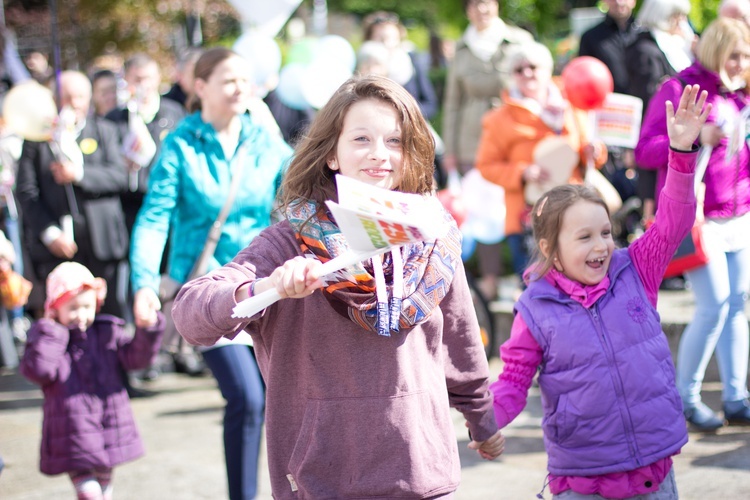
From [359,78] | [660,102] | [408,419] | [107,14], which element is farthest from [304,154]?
[107,14]

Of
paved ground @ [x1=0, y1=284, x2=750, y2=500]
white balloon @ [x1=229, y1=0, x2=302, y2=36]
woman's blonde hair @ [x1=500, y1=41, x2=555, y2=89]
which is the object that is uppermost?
white balloon @ [x1=229, y1=0, x2=302, y2=36]

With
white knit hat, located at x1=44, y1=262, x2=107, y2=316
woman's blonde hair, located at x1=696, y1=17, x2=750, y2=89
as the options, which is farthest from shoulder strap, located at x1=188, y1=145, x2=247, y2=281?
woman's blonde hair, located at x1=696, y1=17, x2=750, y2=89

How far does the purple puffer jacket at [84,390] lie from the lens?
4.44 m

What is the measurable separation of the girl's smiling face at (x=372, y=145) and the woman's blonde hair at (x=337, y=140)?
2 cm

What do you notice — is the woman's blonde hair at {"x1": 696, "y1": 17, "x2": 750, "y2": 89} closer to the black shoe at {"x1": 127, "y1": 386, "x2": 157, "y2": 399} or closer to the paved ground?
the paved ground

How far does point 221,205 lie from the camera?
4.30 metres

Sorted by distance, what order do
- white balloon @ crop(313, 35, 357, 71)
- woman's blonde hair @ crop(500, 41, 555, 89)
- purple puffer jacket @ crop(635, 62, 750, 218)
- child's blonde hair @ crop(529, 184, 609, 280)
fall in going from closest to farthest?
child's blonde hair @ crop(529, 184, 609, 280) → purple puffer jacket @ crop(635, 62, 750, 218) → woman's blonde hair @ crop(500, 41, 555, 89) → white balloon @ crop(313, 35, 357, 71)

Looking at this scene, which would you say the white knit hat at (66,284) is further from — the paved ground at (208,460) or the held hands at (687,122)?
the held hands at (687,122)

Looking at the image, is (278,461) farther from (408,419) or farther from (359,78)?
(359,78)

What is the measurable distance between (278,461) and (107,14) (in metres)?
18.0

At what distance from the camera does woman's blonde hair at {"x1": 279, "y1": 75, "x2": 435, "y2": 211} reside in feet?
9.21

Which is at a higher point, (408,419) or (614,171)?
(614,171)

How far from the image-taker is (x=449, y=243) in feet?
9.21

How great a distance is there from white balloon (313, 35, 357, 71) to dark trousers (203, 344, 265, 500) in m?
4.38
